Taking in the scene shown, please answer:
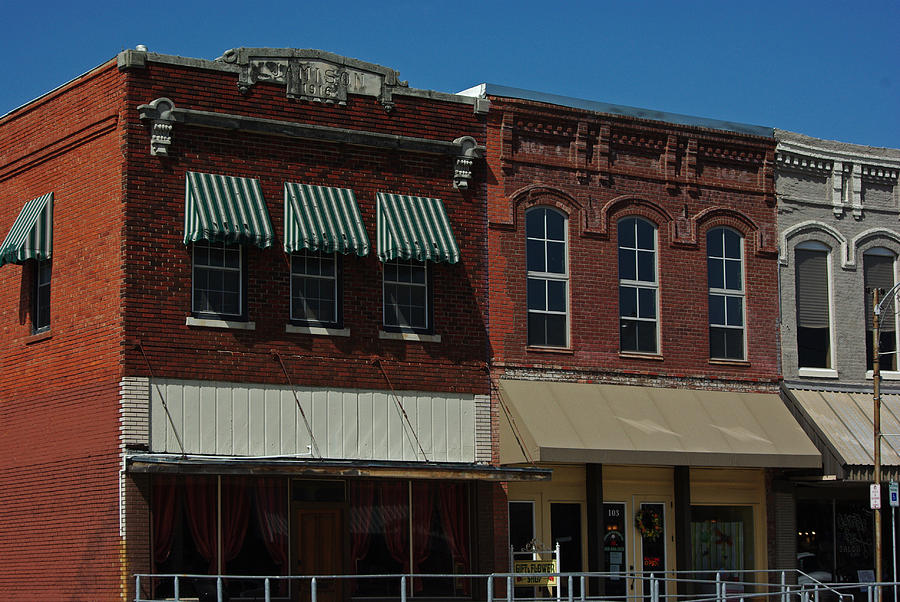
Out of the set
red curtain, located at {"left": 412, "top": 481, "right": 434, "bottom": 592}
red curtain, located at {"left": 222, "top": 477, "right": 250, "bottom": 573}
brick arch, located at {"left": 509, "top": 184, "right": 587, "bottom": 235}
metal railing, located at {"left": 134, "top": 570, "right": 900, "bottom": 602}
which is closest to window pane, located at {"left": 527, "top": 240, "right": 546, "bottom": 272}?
brick arch, located at {"left": 509, "top": 184, "right": 587, "bottom": 235}

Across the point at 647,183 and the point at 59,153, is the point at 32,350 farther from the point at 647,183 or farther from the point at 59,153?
the point at 647,183

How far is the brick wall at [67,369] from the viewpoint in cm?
A: 2336

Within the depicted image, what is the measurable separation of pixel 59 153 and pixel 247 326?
471cm

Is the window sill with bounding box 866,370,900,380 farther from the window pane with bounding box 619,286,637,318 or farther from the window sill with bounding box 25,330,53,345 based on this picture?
the window sill with bounding box 25,330,53,345

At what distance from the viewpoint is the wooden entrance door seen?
2442 cm

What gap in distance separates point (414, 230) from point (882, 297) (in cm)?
1154

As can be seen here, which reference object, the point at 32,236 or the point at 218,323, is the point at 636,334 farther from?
the point at 32,236

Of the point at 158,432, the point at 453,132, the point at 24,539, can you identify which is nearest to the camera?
the point at 158,432

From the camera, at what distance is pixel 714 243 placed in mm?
29875

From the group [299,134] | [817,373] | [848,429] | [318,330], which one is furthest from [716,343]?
[299,134]

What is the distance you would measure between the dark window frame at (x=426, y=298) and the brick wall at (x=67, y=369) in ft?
15.5

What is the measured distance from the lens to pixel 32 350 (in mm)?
25531

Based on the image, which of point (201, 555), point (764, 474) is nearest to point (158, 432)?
point (201, 555)

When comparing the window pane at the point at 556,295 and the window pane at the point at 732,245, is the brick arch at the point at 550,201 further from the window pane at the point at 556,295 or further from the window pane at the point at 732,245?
the window pane at the point at 732,245
